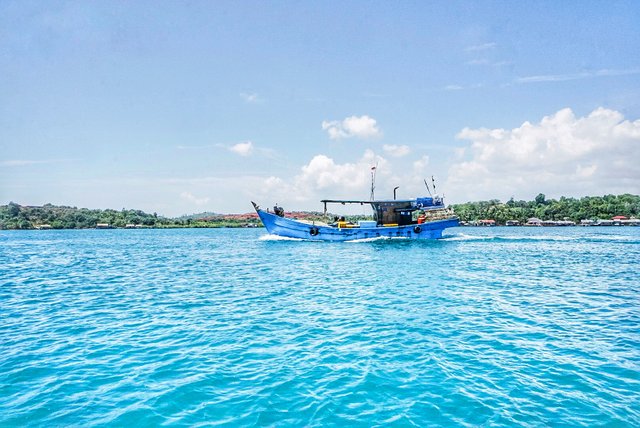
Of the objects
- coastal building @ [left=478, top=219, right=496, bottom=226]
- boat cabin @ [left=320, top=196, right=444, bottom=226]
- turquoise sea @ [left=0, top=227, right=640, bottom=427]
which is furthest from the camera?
coastal building @ [left=478, top=219, right=496, bottom=226]

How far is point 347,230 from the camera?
56.4m

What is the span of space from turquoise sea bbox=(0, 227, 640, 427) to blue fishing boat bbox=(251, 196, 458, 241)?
34589mm

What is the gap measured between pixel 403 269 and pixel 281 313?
15.6 m

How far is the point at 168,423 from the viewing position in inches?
286

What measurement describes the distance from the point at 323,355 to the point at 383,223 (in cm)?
4857

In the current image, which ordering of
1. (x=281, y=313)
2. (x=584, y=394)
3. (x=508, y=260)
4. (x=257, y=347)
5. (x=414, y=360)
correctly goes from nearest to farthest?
(x=584, y=394) → (x=414, y=360) → (x=257, y=347) → (x=281, y=313) → (x=508, y=260)

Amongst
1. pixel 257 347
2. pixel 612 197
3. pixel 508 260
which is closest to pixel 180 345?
pixel 257 347

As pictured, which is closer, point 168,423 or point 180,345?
point 168,423

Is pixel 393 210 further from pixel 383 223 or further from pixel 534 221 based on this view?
pixel 534 221

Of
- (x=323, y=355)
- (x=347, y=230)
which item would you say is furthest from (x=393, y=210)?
(x=323, y=355)

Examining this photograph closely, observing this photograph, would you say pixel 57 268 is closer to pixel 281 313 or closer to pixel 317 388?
pixel 281 313

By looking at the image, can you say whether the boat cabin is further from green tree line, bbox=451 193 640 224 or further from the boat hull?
green tree line, bbox=451 193 640 224

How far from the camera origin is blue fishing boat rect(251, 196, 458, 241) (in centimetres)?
5678

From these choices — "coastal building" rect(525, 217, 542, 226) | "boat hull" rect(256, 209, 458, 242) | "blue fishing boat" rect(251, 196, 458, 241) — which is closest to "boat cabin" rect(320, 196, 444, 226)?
"blue fishing boat" rect(251, 196, 458, 241)
